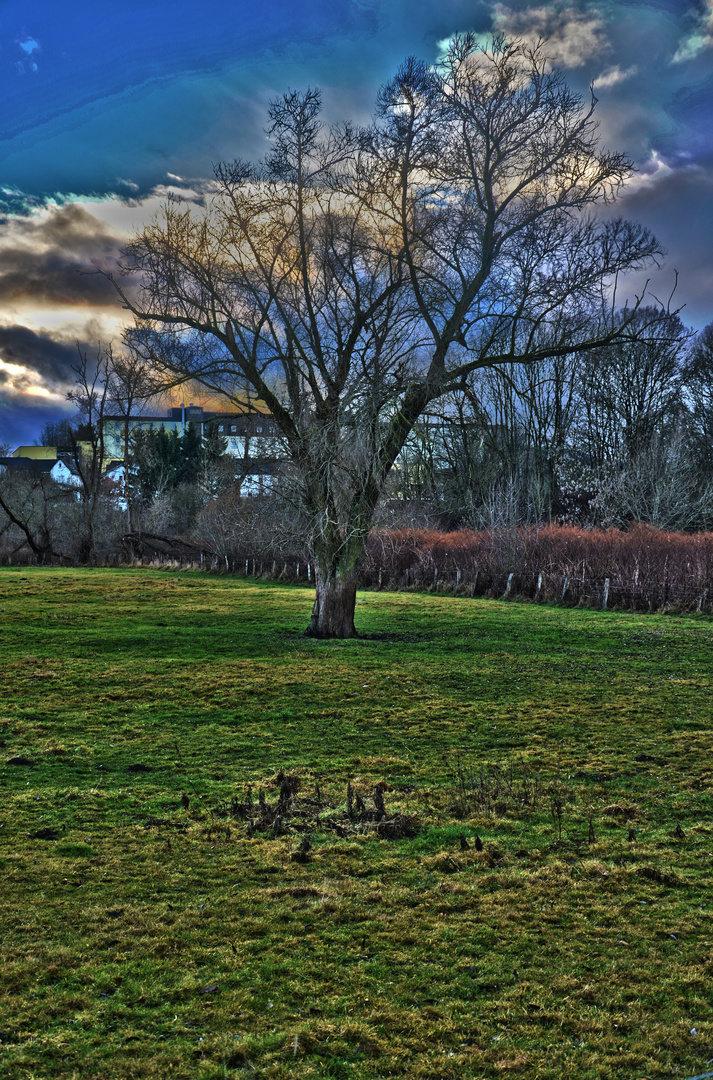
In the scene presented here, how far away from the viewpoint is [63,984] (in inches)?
160

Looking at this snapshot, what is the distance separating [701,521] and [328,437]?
29.9 meters

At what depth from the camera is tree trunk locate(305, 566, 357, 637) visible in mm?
18375

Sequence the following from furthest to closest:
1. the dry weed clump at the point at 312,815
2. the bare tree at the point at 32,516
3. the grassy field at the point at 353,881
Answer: the bare tree at the point at 32,516, the dry weed clump at the point at 312,815, the grassy field at the point at 353,881

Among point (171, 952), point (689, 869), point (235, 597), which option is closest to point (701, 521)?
point (235, 597)

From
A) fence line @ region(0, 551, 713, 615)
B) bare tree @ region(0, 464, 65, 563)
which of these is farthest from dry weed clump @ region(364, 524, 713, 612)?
bare tree @ region(0, 464, 65, 563)

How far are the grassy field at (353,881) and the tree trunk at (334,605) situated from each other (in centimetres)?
589

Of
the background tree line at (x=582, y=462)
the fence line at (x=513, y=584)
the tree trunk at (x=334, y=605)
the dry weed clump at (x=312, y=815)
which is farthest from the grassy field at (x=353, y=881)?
the background tree line at (x=582, y=462)

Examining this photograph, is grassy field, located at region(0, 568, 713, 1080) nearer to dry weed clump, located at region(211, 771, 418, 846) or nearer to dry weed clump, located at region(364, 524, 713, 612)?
dry weed clump, located at region(211, 771, 418, 846)

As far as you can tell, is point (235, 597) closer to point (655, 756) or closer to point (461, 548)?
point (461, 548)

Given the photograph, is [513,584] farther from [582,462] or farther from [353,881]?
[353,881]

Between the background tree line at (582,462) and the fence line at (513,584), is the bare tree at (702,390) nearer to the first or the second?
the background tree line at (582,462)

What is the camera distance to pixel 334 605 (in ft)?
60.5

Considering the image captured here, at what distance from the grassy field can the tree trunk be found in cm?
589

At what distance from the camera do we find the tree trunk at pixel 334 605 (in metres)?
18.4
